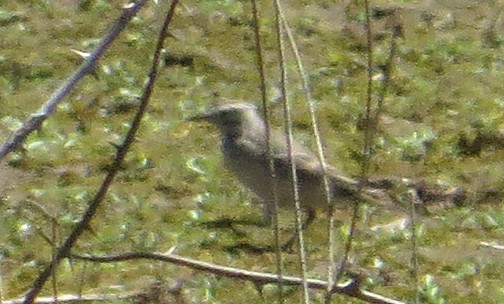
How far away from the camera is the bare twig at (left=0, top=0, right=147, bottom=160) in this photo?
223 centimetres

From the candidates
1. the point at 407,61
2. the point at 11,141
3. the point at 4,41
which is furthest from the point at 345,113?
the point at 11,141

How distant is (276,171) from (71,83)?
436 cm

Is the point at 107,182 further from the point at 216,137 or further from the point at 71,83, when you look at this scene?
the point at 216,137

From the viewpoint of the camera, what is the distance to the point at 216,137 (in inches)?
309

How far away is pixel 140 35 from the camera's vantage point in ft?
29.5

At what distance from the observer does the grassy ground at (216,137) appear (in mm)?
6211

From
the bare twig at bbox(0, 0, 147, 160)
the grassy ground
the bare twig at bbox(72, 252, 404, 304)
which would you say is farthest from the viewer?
the grassy ground

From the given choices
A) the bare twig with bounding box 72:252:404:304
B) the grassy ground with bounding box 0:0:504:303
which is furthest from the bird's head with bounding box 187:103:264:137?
the bare twig with bounding box 72:252:404:304

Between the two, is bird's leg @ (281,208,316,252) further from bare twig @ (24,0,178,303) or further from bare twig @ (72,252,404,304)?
bare twig @ (24,0,178,303)

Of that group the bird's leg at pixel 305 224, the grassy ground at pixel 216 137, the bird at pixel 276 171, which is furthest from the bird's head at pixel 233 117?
the bird's leg at pixel 305 224

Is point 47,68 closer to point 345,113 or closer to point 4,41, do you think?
point 4,41

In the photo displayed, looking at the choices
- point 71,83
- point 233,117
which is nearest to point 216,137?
point 233,117

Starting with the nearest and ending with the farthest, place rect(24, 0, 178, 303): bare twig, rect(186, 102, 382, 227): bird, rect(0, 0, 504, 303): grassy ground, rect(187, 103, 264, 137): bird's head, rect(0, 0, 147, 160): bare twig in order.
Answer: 1. rect(0, 0, 147, 160): bare twig
2. rect(24, 0, 178, 303): bare twig
3. rect(0, 0, 504, 303): grassy ground
4. rect(186, 102, 382, 227): bird
5. rect(187, 103, 264, 137): bird's head

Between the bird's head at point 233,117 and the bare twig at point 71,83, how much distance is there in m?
4.95
